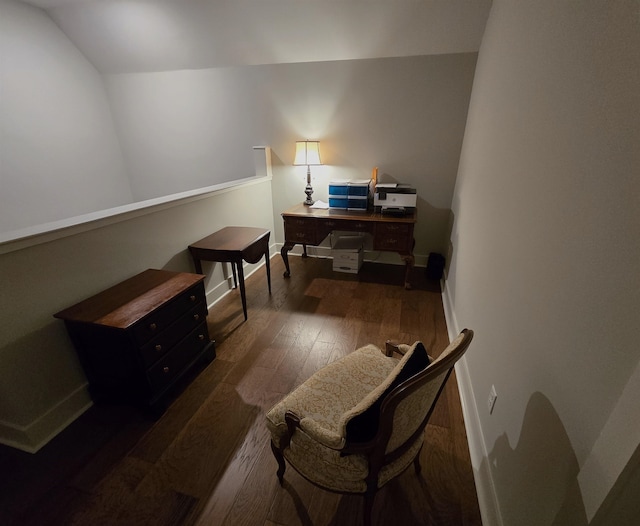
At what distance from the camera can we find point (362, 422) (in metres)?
0.85

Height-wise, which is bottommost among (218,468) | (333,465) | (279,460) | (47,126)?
(218,468)

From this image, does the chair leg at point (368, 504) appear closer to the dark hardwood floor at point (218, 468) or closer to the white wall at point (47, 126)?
→ the dark hardwood floor at point (218, 468)

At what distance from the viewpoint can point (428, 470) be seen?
1.31 meters

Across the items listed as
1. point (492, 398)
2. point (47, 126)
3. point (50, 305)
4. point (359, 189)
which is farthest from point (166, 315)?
point (47, 126)

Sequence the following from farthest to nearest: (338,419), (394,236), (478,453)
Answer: (394,236)
(478,453)
(338,419)

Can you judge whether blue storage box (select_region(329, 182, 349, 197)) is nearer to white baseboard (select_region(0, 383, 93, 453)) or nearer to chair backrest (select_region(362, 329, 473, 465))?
chair backrest (select_region(362, 329, 473, 465))

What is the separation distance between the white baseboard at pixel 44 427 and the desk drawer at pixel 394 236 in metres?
2.49

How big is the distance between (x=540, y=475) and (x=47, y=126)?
15.3ft

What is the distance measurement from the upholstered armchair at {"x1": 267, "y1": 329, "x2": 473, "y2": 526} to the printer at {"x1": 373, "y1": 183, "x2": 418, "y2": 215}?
1.83 meters

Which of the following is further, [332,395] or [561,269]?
[332,395]

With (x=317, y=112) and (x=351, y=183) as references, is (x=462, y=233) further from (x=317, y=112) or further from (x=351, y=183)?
(x=317, y=112)

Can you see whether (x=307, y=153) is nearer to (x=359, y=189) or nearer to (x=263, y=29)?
(x=359, y=189)

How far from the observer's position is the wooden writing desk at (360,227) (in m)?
2.74

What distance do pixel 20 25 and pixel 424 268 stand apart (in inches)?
189
